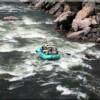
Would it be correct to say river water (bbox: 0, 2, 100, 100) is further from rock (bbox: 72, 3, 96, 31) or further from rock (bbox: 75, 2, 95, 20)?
rock (bbox: 75, 2, 95, 20)

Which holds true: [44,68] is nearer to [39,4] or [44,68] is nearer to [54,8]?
[54,8]

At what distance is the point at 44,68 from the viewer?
33.2 metres

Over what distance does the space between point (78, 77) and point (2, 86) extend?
709 centimetres

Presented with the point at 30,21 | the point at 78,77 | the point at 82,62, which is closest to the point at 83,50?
the point at 82,62

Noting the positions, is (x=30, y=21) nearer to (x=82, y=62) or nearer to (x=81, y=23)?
(x=81, y=23)

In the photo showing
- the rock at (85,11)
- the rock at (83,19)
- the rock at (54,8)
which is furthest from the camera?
the rock at (54,8)

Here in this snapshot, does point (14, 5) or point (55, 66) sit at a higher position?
point (14, 5)

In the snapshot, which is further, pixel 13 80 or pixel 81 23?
pixel 81 23

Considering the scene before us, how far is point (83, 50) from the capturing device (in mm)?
39281

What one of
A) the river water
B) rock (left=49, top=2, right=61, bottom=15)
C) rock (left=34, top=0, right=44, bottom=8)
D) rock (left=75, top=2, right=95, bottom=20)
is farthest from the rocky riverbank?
rock (left=34, top=0, right=44, bottom=8)

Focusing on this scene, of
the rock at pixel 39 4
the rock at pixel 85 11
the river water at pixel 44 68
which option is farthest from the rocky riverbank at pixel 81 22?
the rock at pixel 39 4

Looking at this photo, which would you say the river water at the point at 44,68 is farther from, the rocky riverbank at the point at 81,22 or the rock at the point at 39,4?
the rock at the point at 39,4

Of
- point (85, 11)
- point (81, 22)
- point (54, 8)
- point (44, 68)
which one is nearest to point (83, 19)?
point (81, 22)

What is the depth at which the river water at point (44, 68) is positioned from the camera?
1104 inches
